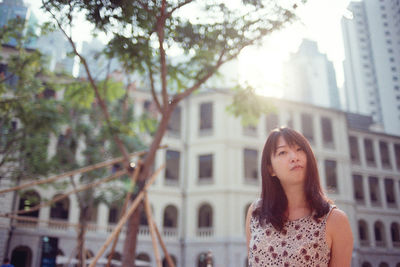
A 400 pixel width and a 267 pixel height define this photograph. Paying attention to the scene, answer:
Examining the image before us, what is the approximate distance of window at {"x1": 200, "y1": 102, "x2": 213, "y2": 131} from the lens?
2478 centimetres

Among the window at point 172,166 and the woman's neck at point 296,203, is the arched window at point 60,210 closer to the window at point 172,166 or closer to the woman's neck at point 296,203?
the window at point 172,166

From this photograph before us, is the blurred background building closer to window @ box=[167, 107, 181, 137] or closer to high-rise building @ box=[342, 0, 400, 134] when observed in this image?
window @ box=[167, 107, 181, 137]

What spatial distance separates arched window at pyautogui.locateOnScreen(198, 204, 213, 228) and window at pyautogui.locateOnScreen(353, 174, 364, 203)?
10449mm

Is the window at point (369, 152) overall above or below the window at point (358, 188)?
above

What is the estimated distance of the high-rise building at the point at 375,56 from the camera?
547cm

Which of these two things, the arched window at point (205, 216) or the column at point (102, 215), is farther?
the arched window at point (205, 216)

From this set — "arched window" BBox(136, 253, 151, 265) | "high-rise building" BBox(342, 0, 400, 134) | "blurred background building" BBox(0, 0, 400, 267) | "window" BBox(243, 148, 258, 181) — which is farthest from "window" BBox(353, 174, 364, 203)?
"high-rise building" BBox(342, 0, 400, 134)

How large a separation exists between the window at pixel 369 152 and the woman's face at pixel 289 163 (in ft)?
75.8

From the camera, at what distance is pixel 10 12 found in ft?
37.4

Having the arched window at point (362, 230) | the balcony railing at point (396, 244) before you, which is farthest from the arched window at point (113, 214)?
Answer: the balcony railing at point (396, 244)

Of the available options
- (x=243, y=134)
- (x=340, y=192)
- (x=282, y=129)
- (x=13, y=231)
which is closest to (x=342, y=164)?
(x=340, y=192)

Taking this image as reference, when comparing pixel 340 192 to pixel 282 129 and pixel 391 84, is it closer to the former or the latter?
pixel 391 84

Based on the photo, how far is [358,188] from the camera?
25.0 m

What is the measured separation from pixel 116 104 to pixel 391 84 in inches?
564
